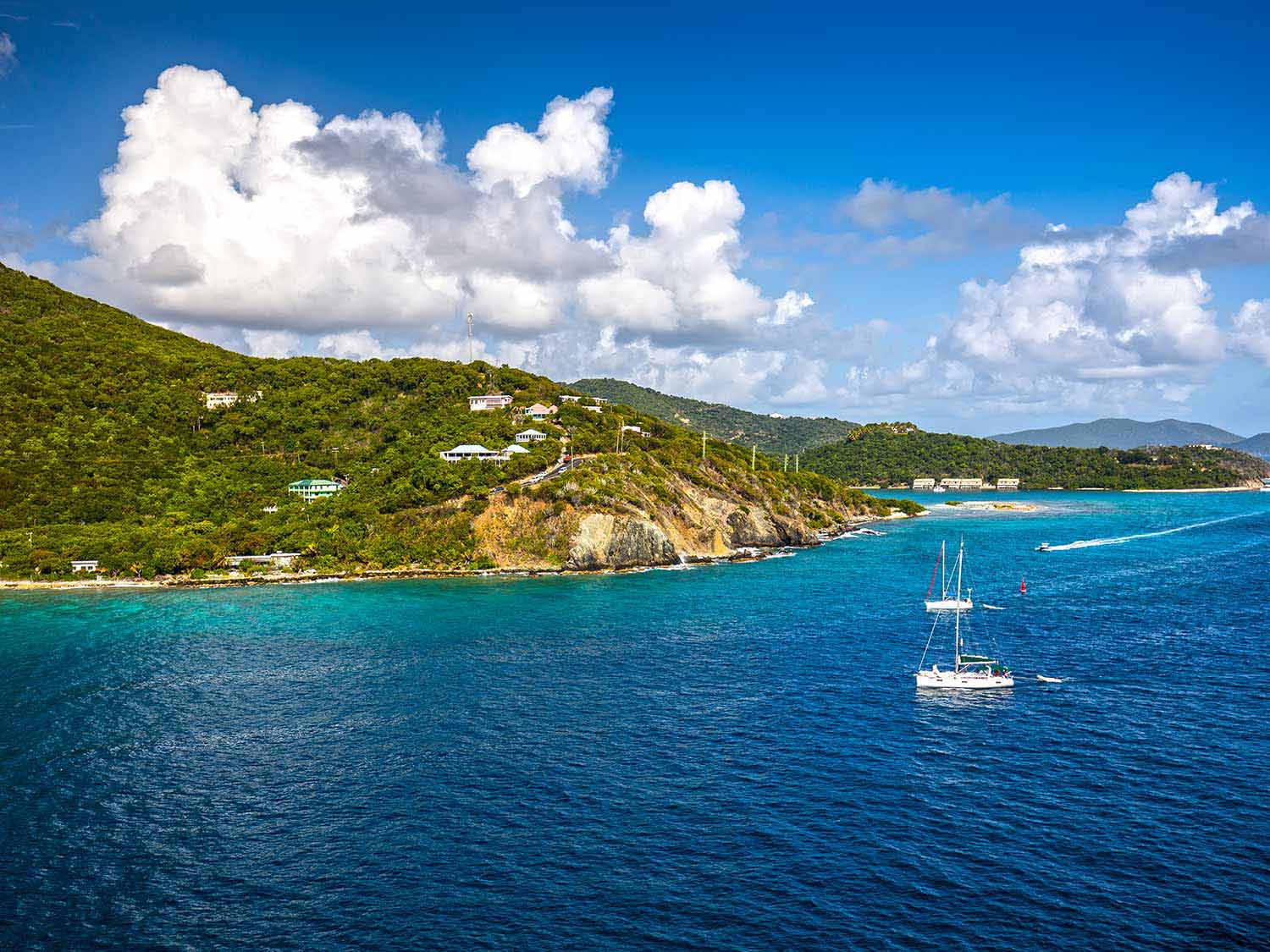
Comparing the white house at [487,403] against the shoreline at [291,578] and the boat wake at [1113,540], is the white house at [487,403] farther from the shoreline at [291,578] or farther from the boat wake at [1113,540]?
the boat wake at [1113,540]

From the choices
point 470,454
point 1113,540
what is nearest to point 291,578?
point 470,454

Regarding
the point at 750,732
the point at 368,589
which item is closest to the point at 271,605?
the point at 368,589

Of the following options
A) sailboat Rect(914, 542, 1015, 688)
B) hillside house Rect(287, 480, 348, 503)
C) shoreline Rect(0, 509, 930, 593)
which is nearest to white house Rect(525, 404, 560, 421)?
hillside house Rect(287, 480, 348, 503)

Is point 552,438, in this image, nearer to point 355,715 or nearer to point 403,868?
point 355,715

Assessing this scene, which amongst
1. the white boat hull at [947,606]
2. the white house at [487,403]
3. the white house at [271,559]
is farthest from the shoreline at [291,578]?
the white house at [487,403]

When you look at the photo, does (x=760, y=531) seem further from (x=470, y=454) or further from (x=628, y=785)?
(x=628, y=785)
